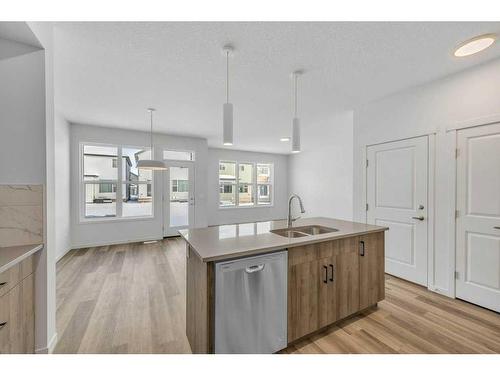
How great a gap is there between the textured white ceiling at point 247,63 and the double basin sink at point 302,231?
176 centimetres

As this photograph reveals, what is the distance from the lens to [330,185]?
22.0 ft

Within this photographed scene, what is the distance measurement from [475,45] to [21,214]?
400cm

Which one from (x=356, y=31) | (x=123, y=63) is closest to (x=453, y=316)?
(x=356, y=31)

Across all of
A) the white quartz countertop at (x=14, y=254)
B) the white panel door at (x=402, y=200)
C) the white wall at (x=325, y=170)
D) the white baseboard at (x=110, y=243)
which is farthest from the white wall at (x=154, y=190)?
the white panel door at (x=402, y=200)

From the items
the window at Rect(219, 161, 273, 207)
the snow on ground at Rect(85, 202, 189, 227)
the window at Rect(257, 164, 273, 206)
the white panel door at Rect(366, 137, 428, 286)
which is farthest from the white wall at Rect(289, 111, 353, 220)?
the snow on ground at Rect(85, 202, 189, 227)

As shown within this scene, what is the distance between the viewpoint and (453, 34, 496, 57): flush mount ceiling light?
6.08ft

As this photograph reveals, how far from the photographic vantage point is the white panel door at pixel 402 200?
279cm

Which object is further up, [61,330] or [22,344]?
[22,344]

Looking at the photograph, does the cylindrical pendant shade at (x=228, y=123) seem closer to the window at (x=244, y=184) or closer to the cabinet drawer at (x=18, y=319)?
the cabinet drawer at (x=18, y=319)

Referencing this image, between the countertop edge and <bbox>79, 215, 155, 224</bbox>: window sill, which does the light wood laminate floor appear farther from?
<bbox>79, 215, 155, 224</bbox>: window sill

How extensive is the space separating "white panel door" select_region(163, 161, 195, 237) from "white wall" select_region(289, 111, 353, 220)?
3.25 meters

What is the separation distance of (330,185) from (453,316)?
4.77 meters
